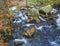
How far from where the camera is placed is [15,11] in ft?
50.8

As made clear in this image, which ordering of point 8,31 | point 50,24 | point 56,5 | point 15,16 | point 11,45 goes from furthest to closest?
point 56,5
point 15,16
point 50,24
point 8,31
point 11,45

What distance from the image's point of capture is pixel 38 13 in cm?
1474

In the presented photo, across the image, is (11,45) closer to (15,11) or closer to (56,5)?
(15,11)

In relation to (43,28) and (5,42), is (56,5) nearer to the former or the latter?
(43,28)

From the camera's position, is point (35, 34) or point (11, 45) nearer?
point (11, 45)

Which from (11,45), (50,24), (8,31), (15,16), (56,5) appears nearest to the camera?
(11,45)

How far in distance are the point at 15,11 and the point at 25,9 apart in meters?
0.96

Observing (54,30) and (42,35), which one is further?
(54,30)

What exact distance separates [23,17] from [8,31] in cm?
333

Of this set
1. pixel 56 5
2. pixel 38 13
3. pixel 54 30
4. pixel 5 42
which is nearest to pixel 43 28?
pixel 54 30

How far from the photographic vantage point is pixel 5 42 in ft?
34.7

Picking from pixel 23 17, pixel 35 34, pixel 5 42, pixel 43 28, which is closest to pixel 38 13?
pixel 23 17

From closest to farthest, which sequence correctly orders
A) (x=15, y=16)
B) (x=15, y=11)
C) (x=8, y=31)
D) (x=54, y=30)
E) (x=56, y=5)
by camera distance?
(x=8, y=31) < (x=54, y=30) < (x=15, y=16) < (x=15, y=11) < (x=56, y=5)

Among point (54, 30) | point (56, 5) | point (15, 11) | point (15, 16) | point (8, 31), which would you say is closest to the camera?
point (8, 31)
